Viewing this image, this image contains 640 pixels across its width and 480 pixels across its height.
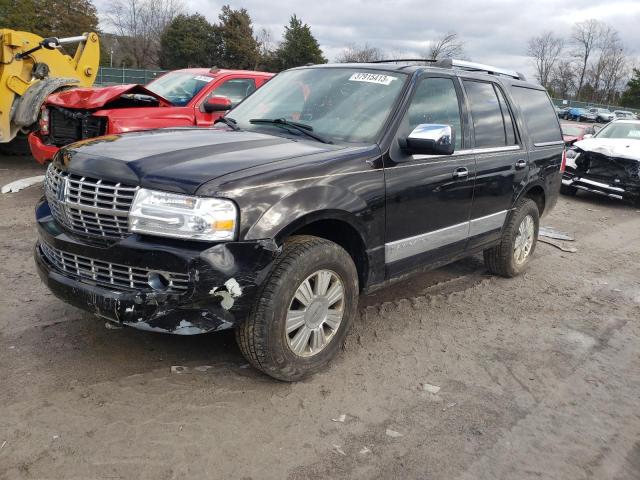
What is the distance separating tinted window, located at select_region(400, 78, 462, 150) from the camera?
3936 mm

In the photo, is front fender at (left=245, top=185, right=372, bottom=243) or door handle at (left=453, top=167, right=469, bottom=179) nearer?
front fender at (left=245, top=185, right=372, bottom=243)

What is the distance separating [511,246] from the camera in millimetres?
5520

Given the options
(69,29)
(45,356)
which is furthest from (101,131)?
(69,29)

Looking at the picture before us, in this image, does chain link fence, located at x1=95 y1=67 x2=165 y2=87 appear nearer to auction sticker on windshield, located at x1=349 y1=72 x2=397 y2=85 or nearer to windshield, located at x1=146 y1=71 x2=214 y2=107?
windshield, located at x1=146 y1=71 x2=214 y2=107

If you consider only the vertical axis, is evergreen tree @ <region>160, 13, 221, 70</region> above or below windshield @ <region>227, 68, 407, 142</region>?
above

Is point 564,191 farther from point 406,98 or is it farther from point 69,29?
point 69,29

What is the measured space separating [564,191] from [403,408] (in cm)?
985

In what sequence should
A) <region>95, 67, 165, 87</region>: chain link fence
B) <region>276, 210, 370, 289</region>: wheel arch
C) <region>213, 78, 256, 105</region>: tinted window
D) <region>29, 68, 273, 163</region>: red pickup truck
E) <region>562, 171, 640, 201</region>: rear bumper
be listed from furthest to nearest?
<region>95, 67, 165, 87</region>: chain link fence < <region>562, 171, 640, 201</region>: rear bumper < <region>213, 78, 256, 105</region>: tinted window < <region>29, 68, 273, 163</region>: red pickup truck < <region>276, 210, 370, 289</region>: wheel arch

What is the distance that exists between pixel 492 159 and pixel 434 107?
0.86m

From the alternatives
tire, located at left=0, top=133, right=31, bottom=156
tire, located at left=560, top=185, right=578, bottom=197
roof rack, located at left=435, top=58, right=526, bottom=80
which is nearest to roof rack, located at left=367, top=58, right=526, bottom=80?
roof rack, located at left=435, top=58, right=526, bottom=80

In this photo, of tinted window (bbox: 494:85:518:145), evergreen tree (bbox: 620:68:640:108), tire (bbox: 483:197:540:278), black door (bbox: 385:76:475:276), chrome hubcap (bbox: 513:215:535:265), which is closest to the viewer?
black door (bbox: 385:76:475:276)

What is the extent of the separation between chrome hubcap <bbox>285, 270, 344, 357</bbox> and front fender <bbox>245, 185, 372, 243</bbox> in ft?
1.10

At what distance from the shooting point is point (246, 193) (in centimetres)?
290

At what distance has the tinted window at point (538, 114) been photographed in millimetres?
5465
